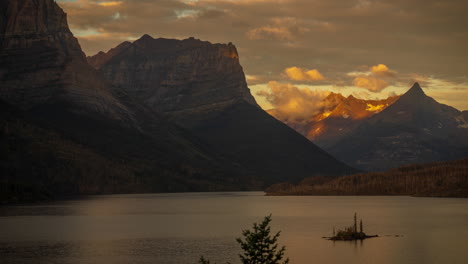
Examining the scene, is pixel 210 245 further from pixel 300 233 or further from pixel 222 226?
pixel 222 226

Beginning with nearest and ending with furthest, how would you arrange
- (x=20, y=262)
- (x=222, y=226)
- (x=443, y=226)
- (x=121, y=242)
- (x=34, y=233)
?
(x=20, y=262)
(x=121, y=242)
(x=34, y=233)
(x=443, y=226)
(x=222, y=226)

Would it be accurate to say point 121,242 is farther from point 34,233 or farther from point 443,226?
point 443,226

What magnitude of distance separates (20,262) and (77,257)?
10.9m

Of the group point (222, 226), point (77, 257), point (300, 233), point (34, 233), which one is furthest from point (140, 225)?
point (77, 257)

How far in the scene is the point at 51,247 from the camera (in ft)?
464

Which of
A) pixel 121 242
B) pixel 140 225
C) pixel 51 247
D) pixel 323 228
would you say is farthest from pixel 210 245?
pixel 140 225

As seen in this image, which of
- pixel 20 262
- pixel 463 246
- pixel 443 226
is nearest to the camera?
pixel 20 262

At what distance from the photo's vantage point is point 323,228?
182m

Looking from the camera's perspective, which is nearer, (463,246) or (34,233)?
(463,246)

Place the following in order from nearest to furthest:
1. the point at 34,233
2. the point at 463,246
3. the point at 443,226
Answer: the point at 463,246, the point at 34,233, the point at 443,226

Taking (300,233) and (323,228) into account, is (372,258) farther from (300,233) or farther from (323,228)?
(323,228)

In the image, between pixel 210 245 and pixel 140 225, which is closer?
pixel 210 245

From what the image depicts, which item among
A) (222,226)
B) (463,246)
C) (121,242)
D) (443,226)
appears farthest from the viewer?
(222,226)

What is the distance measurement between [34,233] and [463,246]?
95480 mm
